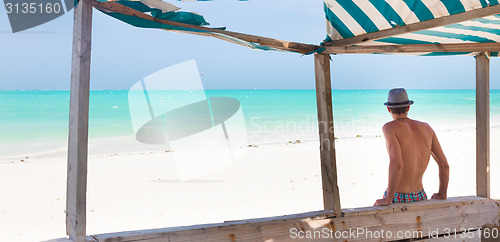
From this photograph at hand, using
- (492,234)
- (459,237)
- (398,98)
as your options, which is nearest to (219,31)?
(398,98)

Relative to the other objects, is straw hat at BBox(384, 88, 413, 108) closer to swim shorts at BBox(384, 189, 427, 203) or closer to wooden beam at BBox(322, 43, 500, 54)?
wooden beam at BBox(322, 43, 500, 54)

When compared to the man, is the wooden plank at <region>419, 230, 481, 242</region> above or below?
below

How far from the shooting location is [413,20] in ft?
8.79

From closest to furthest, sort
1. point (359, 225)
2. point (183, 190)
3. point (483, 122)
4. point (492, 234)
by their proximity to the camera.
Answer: point (492, 234) → point (359, 225) → point (483, 122) → point (183, 190)

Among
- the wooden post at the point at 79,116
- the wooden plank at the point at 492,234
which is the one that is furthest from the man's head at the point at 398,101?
the wooden post at the point at 79,116

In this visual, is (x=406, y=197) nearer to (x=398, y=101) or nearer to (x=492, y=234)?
(x=398, y=101)

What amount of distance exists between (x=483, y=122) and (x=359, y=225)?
1505 mm

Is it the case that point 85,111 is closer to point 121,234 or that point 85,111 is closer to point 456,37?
point 121,234

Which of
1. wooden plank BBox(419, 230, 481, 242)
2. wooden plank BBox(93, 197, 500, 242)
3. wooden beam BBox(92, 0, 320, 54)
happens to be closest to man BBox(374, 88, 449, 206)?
wooden plank BBox(93, 197, 500, 242)

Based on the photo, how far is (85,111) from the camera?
2.14 m

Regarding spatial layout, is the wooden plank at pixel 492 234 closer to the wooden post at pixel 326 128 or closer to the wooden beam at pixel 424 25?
the wooden beam at pixel 424 25

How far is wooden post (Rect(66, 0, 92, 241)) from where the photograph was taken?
210 cm

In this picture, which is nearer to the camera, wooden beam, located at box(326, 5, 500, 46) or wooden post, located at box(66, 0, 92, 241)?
wooden post, located at box(66, 0, 92, 241)

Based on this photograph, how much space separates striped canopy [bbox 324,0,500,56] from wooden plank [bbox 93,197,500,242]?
1.13m
